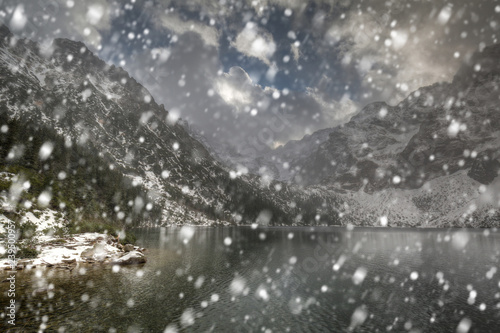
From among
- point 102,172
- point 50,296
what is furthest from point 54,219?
point 102,172

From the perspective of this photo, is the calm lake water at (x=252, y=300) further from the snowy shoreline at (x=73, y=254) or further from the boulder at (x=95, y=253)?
the boulder at (x=95, y=253)

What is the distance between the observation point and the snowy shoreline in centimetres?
3599

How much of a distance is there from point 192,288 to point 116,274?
1293 cm

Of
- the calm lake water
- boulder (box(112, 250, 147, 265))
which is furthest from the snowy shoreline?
the calm lake water

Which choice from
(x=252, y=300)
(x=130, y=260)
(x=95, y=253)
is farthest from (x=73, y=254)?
(x=252, y=300)

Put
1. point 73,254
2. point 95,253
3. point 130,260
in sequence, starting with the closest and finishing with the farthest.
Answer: point 73,254 < point 130,260 < point 95,253

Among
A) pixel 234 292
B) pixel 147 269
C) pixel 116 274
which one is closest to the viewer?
pixel 234 292

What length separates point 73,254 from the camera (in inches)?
1639

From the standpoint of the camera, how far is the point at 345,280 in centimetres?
3772

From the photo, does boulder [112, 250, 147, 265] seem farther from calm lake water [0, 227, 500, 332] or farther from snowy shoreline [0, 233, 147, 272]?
calm lake water [0, 227, 500, 332]

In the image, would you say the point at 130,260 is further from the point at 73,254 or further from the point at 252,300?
the point at 252,300

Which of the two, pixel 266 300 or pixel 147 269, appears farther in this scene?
pixel 147 269

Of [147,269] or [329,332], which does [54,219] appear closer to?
[147,269]

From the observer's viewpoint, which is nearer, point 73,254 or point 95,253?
point 73,254
